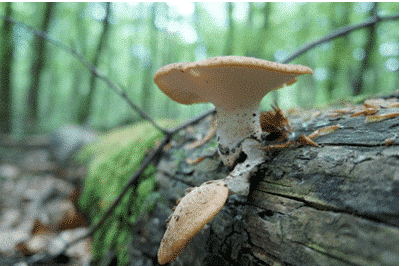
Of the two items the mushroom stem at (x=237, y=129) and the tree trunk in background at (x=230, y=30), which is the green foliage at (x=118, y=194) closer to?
the mushroom stem at (x=237, y=129)

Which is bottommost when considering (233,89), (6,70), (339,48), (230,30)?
(233,89)

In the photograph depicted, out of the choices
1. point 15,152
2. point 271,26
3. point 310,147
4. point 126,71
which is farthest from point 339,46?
point 126,71

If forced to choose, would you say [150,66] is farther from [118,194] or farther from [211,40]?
[118,194]

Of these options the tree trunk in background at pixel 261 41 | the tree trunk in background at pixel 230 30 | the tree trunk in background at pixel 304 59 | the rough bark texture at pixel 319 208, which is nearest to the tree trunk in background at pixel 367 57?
the tree trunk in background at pixel 304 59

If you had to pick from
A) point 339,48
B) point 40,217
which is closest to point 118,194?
point 40,217

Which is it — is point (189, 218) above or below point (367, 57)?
below

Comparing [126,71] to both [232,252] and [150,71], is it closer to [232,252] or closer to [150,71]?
[150,71]

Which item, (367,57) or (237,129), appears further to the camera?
(367,57)
